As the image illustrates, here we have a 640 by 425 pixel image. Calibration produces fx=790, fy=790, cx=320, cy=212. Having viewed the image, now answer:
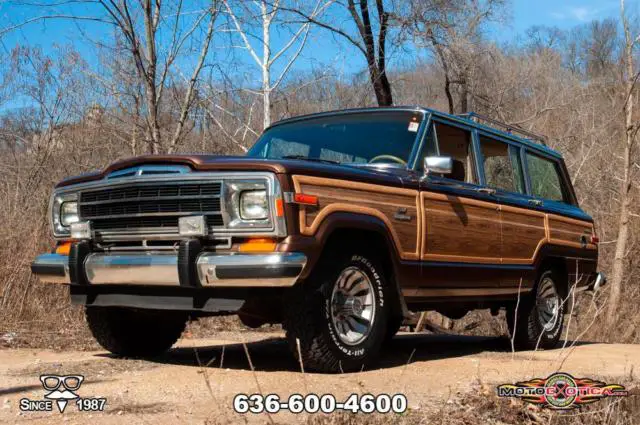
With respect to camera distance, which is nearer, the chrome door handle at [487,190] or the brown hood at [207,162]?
the brown hood at [207,162]

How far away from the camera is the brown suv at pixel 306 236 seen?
15.1ft

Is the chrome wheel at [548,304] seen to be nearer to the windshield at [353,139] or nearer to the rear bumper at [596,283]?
the rear bumper at [596,283]

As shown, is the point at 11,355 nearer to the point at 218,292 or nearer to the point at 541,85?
the point at 218,292

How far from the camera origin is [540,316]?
7562mm

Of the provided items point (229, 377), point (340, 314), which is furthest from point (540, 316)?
point (229, 377)

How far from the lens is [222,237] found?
4664 millimetres

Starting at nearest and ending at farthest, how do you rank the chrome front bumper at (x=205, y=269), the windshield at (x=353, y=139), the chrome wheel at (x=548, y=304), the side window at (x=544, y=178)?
the chrome front bumper at (x=205, y=269)
the windshield at (x=353, y=139)
the chrome wheel at (x=548, y=304)
the side window at (x=544, y=178)

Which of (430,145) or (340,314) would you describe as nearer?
(340,314)

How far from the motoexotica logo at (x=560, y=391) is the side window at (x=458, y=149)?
2254 millimetres

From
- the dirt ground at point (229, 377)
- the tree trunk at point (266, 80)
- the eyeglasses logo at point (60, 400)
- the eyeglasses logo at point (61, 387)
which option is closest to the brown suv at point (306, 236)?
the dirt ground at point (229, 377)

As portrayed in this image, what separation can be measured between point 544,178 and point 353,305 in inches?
151

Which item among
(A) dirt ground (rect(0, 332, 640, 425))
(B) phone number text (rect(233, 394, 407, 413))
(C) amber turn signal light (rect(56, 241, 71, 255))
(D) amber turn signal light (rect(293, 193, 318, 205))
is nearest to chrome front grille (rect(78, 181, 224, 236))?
(C) amber turn signal light (rect(56, 241, 71, 255))

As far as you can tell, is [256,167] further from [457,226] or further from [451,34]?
[451,34]

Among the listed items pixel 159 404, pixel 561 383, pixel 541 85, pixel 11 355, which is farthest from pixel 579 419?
pixel 541 85
